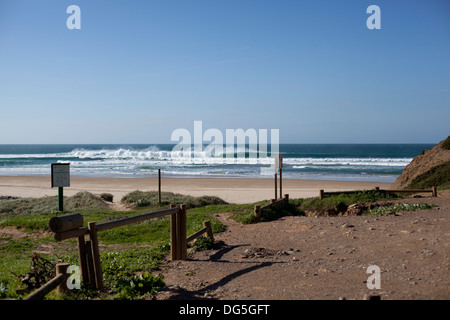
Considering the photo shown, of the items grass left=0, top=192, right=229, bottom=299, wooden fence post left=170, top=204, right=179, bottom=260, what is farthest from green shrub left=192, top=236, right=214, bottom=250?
wooden fence post left=170, top=204, right=179, bottom=260

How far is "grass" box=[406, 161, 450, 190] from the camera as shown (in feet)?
56.9

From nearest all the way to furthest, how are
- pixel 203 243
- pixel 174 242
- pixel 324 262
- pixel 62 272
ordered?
pixel 62 272
pixel 324 262
pixel 174 242
pixel 203 243

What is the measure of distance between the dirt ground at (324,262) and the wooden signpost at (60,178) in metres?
8.29

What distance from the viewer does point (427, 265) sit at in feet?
20.2

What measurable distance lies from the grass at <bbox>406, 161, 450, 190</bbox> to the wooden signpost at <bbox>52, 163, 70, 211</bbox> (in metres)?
14.4

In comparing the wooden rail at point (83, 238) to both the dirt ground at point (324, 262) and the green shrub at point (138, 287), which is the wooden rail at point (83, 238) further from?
the dirt ground at point (324, 262)

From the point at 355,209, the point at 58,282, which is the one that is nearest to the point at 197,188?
the point at 355,209

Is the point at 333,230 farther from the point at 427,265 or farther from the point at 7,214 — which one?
the point at 7,214

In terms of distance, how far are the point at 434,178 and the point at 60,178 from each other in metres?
15.4

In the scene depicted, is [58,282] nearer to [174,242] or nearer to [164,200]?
[174,242]

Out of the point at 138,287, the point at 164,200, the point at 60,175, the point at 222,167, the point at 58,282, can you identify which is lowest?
the point at 222,167

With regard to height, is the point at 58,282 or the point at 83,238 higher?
the point at 83,238

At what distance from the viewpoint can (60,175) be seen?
16141 millimetres

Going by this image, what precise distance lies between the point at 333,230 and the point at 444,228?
7.32ft
